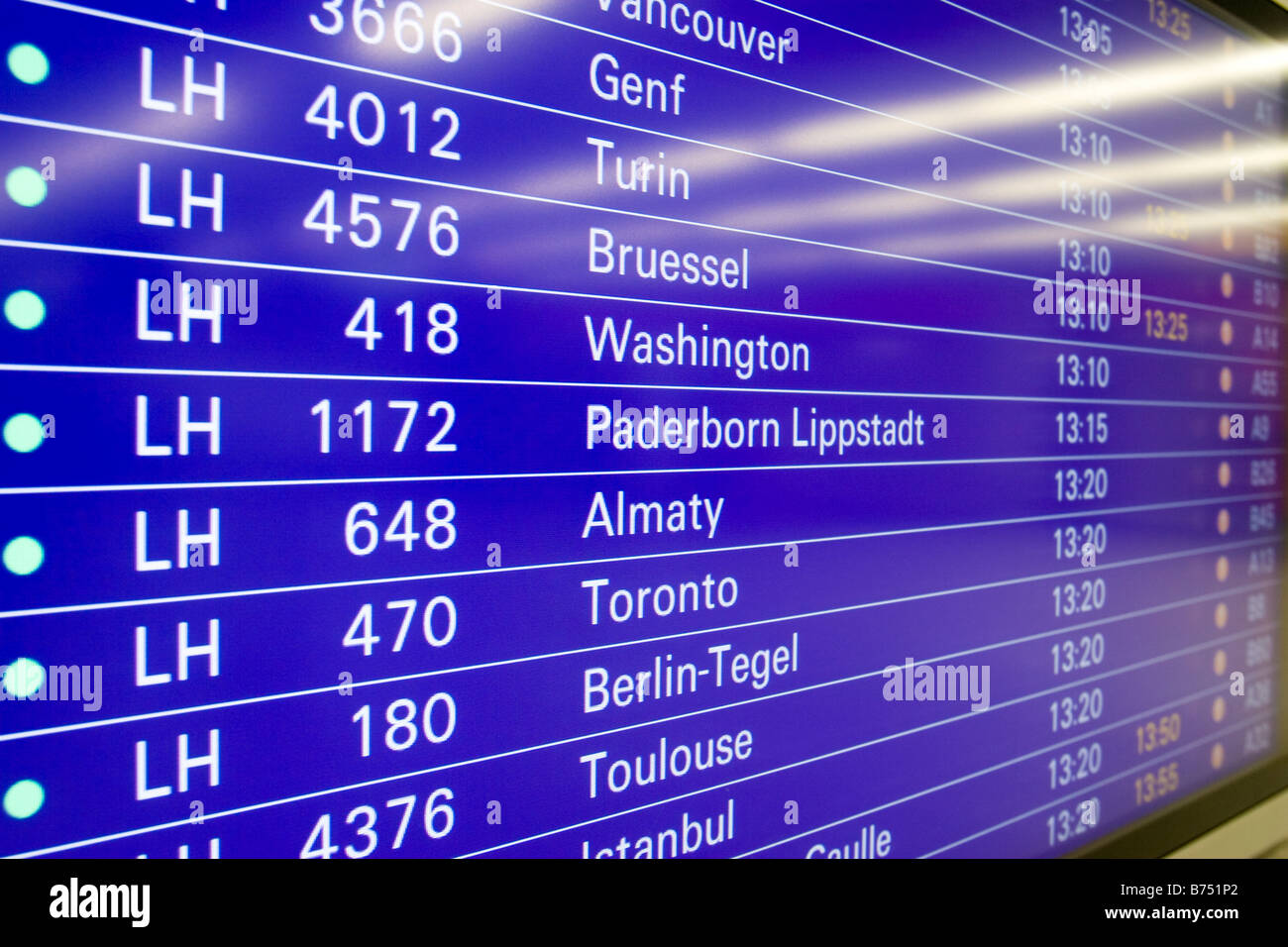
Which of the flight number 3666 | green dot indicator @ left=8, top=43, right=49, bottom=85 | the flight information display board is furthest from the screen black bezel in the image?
green dot indicator @ left=8, top=43, right=49, bottom=85

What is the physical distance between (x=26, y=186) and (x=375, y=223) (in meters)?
0.18

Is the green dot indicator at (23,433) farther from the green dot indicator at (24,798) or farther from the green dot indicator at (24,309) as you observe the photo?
the green dot indicator at (24,798)

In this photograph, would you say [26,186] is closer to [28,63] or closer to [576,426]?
[28,63]

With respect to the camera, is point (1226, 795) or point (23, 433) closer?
point (23, 433)

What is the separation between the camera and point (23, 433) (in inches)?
20.8

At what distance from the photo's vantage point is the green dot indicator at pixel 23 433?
524mm

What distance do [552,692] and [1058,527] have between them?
631 millimetres

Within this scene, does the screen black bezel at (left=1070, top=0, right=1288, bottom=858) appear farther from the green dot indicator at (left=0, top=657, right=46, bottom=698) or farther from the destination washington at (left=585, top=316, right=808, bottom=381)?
the green dot indicator at (left=0, top=657, right=46, bottom=698)

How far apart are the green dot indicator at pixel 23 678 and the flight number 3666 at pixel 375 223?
271 mm

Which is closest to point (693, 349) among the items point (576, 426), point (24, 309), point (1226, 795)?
point (576, 426)

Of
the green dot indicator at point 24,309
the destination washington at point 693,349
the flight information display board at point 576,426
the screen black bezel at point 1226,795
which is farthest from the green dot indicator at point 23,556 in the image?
→ the screen black bezel at point 1226,795

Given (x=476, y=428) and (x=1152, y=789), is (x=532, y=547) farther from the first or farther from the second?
(x=1152, y=789)

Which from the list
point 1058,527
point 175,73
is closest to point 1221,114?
point 1058,527
